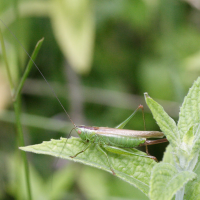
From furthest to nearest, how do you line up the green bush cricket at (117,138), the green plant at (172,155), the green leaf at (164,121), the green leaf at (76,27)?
the green leaf at (76,27) < the green bush cricket at (117,138) < the green leaf at (164,121) < the green plant at (172,155)

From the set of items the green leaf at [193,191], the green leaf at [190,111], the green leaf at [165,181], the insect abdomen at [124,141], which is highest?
the green leaf at [190,111]

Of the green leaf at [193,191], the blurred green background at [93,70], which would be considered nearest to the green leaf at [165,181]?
the green leaf at [193,191]

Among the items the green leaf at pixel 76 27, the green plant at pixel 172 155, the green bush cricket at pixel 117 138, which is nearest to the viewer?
the green plant at pixel 172 155

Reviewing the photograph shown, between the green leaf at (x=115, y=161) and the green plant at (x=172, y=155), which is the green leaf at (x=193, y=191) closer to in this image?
the green plant at (x=172, y=155)

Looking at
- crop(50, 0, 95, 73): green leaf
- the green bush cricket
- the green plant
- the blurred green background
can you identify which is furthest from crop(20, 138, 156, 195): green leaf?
crop(50, 0, 95, 73): green leaf

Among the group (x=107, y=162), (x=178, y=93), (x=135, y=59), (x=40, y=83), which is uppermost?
(x=135, y=59)

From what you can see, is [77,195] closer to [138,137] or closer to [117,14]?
[138,137]

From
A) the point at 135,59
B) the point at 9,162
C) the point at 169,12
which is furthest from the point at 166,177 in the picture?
Result: the point at 169,12
